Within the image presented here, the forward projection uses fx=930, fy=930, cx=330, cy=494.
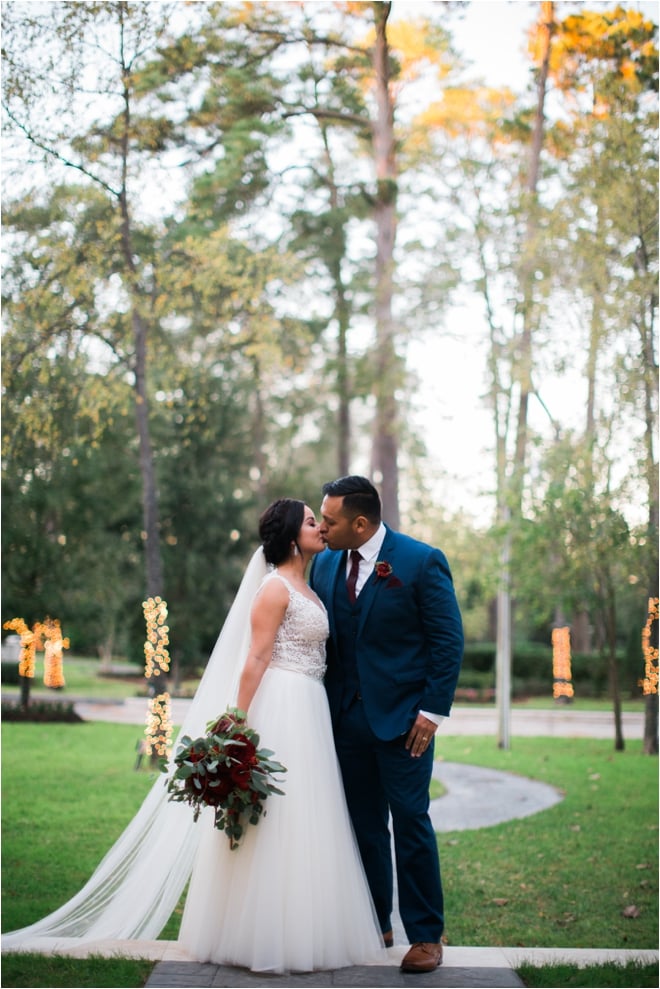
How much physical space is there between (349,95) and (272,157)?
95 centimetres

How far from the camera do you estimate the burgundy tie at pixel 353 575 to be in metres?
3.52

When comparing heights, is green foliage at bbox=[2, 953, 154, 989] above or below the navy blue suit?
below

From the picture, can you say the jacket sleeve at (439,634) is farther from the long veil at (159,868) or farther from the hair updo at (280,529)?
the long veil at (159,868)

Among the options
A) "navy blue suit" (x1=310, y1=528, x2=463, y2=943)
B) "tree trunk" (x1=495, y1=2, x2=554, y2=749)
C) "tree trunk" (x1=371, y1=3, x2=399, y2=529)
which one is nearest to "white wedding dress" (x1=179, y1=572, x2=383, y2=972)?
"navy blue suit" (x1=310, y1=528, x2=463, y2=943)

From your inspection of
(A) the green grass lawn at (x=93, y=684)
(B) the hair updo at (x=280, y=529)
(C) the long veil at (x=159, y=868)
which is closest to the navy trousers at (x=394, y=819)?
(C) the long veil at (x=159, y=868)

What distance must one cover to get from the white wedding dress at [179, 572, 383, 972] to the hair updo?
95mm

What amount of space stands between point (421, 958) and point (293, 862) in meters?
0.54

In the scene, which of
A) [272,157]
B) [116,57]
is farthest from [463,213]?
[116,57]

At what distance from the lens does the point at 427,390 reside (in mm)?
11336

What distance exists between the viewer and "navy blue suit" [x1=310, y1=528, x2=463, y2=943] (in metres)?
3.30

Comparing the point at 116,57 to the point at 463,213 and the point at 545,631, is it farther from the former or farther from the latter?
the point at 545,631

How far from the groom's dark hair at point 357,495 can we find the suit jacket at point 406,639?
144 mm

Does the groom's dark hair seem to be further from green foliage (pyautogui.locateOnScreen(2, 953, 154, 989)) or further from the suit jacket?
green foliage (pyautogui.locateOnScreen(2, 953, 154, 989))

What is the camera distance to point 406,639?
3.42m
